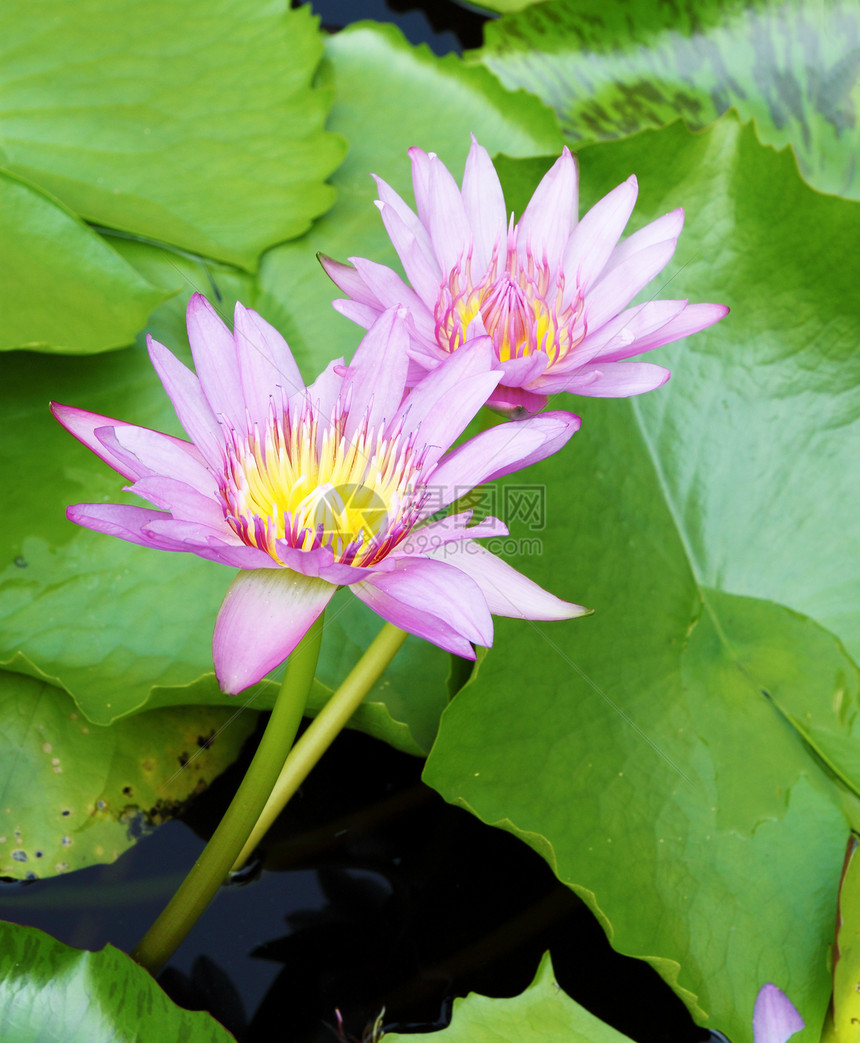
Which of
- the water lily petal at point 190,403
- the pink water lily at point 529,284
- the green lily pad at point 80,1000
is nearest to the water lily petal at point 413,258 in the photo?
the pink water lily at point 529,284

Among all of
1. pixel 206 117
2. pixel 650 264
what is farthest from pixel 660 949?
→ pixel 206 117

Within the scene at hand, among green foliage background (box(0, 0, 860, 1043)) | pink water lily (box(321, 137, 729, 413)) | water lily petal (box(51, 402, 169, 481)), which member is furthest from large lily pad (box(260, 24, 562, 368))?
water lily petal (box(51, 402, 169, 481))

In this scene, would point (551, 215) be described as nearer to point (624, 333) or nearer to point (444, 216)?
point (444, 216)

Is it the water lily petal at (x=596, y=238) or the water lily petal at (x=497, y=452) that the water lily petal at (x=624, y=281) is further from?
the water lily petal at (x=497, y=452)

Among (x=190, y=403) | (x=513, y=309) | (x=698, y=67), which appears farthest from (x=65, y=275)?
(x=698, y=67)

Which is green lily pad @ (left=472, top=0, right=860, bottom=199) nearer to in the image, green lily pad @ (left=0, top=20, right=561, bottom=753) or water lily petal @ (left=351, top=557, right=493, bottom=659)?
green lily pad @ (left=0, top=20, right=561, bottom=753)

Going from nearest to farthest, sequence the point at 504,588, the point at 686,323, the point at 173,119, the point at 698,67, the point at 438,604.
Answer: the point at 438,604 → the point at 504,588 → the point at 686,323 → the point at 173,119 → the point at 698,67

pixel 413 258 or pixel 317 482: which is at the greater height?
pixel 413 258
